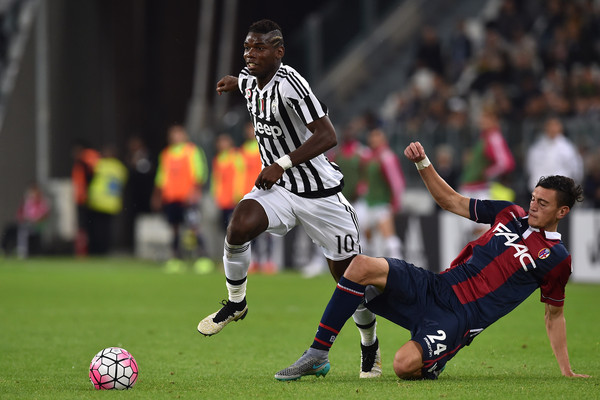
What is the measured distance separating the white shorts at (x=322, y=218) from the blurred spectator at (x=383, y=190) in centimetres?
869

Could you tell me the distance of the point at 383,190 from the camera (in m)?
16.2

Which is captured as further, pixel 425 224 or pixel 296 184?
pixel 425 224

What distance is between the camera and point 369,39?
23109 millimetres

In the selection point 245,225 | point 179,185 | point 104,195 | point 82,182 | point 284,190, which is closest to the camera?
point 245,225

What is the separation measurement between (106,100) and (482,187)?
11.9 meters

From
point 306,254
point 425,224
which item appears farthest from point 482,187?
point 306,254

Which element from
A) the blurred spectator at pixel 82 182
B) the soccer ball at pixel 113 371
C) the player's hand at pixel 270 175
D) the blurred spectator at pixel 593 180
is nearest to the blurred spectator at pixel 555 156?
the blurred spectator at pixel 593 180

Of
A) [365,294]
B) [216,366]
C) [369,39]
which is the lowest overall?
[216,366]

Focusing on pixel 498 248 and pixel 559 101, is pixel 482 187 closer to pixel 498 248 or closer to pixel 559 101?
pixel 559 101

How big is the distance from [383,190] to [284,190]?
9130mm

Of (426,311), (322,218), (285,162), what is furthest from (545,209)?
(285,162)

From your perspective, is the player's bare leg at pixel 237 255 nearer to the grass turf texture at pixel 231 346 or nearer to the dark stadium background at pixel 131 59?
the grass turf texture at pixel 231 346

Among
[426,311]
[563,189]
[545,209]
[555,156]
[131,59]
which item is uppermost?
[131,59]

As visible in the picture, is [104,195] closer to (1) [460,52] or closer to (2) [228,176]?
(2) [228,176]
